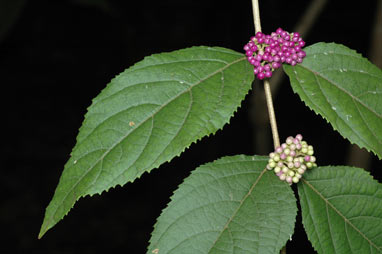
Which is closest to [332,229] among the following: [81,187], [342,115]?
[342,115]

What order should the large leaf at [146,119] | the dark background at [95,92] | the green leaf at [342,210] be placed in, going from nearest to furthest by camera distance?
the large leaf at [146,119] → the green leaf at [342,210] → the dark background at [95,92]

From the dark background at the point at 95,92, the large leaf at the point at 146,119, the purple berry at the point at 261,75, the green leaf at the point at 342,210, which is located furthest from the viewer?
the dark background at the point at 95,92

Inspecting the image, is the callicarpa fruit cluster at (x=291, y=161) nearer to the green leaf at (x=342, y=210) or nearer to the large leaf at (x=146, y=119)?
the green leaf at (x=342, y=210)

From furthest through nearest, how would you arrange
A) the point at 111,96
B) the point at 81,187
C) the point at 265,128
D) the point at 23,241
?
the point at 23,241, the point at 265,128, the point at 111,96, the point at 81,187

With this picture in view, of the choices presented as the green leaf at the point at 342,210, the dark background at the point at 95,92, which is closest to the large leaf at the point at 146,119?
the green leaf at the point at 342,210

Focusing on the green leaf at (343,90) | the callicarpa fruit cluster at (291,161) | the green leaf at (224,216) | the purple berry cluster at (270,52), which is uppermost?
the purple berry cluster at (270,52)

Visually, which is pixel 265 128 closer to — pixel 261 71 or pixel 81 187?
pixel 261 71

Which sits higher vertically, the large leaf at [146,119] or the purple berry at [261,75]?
the purple berry at [261,75]

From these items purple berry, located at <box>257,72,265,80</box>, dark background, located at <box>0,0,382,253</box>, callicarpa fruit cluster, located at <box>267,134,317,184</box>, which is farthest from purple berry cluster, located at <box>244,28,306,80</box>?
dark background, located at <box>0,0,382,253</box>
